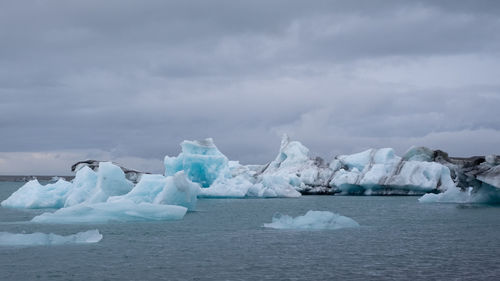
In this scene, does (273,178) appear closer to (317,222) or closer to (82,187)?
(82,187)

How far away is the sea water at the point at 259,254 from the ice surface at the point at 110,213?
475 mm

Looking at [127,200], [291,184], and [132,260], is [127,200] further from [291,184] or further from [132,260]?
[291,184]

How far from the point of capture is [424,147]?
163ft

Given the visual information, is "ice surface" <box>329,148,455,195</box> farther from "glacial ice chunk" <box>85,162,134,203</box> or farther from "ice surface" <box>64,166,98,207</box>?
"glacial ice chunk" <box>85,162,134,203</box>

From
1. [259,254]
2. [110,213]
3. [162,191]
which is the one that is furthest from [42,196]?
[259,254]

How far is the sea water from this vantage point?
12.0 metres

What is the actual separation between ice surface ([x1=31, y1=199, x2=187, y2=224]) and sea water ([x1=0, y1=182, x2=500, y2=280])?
0.47 meters

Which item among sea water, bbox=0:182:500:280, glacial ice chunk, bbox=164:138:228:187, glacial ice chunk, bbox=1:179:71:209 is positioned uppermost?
glacial ice chunk, bbox=164:138:228:187

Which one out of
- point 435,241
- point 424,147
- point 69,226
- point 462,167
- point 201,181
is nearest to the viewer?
point 435,241

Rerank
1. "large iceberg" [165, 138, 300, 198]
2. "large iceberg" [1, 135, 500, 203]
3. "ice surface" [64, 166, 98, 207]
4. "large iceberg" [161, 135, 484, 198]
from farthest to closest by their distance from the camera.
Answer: "large iceberg" [161, 135, 484, 198], "large iceberg" [165, 138, 300, 198], "ice surface" [64, 166, 98, 207], "large iceberg" [1, 135, 500, 203]

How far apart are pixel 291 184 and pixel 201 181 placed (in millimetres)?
11296

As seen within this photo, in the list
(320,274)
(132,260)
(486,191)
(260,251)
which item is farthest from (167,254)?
(486,191)

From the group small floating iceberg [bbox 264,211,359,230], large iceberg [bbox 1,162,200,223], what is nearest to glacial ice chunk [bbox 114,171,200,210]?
large iceberg [bbox 1,162,200,223]

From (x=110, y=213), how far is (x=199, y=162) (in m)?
22.0
